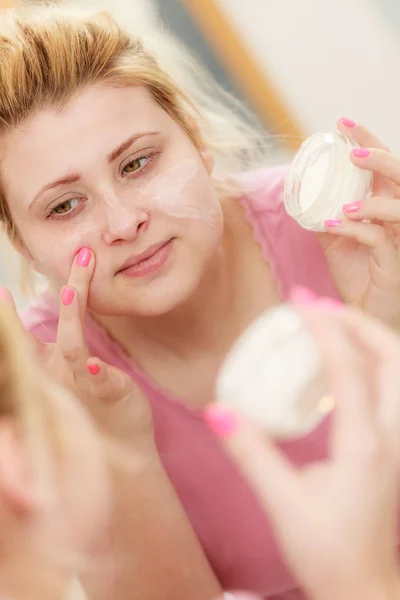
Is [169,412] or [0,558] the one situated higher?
[0,558]

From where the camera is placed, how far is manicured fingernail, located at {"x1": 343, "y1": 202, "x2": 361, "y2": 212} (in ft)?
2.24

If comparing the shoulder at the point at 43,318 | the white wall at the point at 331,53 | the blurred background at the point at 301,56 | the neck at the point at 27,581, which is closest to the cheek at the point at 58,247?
the shoulder at the point at 43,318

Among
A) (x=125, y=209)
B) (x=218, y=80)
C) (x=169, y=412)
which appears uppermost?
(x=125, y=209)

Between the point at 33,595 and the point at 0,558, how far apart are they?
40mm

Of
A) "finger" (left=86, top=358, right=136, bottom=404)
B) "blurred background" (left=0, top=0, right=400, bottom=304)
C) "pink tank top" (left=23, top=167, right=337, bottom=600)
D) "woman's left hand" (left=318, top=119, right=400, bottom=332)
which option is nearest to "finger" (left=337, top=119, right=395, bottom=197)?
"woman's left hand" (left=318, top=119, right=400, bottom=332)

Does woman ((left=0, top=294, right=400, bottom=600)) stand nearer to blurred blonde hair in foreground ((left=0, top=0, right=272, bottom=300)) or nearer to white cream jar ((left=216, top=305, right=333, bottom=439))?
white cream jar ((left=216, top=305, right=333, bottom=439))

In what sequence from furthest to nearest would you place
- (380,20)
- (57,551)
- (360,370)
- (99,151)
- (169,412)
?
(380,20), (169,412), (99,151), (57,551), (360,370)

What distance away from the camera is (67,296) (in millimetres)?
666

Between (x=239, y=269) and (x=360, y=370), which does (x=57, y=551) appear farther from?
(x=239, y=269)

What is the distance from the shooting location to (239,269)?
2.74 feet

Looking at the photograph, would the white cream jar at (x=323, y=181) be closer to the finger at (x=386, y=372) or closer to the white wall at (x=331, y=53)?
the finger at (x=386, y=372)

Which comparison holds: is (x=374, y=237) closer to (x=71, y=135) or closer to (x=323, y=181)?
(x=323, y=181)

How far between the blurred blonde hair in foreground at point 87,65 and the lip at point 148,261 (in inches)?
5.9

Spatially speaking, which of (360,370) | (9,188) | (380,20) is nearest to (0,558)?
(360,370)
